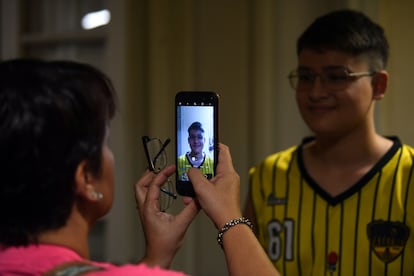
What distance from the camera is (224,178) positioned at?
89 cm

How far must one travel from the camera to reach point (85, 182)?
2.32 feet

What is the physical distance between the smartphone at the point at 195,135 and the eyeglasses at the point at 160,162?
24 millimetres

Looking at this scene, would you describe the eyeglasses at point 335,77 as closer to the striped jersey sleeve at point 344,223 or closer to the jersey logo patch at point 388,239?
the striped jersey sleeve at point 344,223

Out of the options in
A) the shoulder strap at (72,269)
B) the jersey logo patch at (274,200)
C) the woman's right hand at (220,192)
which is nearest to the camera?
the shoulder strap at (72,269)

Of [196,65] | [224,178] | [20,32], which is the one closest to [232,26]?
[196,65]

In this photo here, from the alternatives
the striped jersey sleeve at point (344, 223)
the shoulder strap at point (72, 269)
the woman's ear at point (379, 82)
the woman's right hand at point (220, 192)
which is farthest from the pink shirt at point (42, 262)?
the woman's ear at point (379, 82)

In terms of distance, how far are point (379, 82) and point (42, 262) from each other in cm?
88

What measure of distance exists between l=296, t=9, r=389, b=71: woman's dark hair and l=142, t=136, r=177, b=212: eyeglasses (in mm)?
491

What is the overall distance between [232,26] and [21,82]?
1.09m

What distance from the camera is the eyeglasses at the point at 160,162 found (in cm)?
94

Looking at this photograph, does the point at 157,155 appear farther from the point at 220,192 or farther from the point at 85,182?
the point at 85,182

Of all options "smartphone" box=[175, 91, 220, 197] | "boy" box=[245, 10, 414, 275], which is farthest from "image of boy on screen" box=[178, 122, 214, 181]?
"boy" box=[245, 10, 414, 275]

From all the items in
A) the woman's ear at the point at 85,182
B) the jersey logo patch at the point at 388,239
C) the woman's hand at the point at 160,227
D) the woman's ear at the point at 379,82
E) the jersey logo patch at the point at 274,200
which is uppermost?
the woman's ear at the point at 379,82

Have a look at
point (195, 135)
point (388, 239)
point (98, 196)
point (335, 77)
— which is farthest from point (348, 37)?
point (98, 196)
